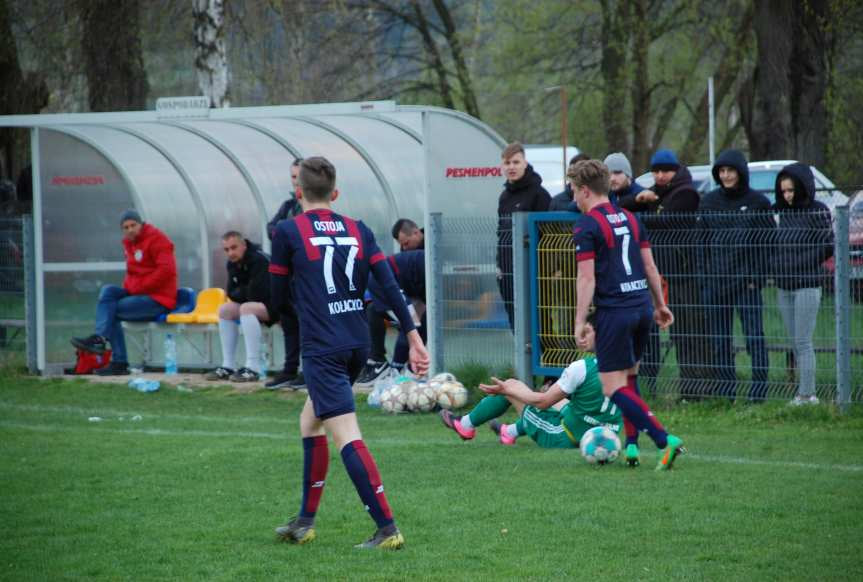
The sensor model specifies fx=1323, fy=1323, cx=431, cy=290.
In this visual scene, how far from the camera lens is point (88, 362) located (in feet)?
50.3

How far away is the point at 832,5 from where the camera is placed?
17.0 meters

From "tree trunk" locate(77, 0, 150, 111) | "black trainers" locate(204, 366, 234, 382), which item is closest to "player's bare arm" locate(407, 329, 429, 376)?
"black trainers" locate(204, 366, 234, 382)

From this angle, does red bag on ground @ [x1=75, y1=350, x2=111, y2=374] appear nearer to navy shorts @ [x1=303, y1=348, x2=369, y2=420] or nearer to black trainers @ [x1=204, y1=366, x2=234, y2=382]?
black trainers @ [x1=204, y1=366, x2=234, y2=382]

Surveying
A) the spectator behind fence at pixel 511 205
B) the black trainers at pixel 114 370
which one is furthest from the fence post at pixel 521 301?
the black trainers at pixel 114 370

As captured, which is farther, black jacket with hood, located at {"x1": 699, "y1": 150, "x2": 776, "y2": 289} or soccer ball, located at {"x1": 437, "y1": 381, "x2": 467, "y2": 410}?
soccer ball, located at {"x1": 437, "y1": 381, "x2": 467, "y2": 410}

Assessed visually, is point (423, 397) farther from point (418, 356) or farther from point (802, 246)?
point (418, 356)

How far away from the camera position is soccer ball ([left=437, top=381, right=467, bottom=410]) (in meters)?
12.0

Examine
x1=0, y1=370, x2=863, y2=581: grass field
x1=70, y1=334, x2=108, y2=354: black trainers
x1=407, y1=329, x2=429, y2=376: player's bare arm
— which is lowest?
x1=0, y1=370, x2=863, y2=581: grass field

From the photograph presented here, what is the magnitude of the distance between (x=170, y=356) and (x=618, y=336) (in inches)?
322

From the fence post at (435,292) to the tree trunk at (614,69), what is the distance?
14960mm

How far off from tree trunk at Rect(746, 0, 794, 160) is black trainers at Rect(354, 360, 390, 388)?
287 inches

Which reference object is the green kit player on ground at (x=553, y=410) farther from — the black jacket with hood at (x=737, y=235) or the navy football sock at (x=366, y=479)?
the navy football sock at (x=366, y=479)

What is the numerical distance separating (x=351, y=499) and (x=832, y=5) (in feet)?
38.2

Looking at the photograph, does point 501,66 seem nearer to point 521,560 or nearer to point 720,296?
point 720,296
